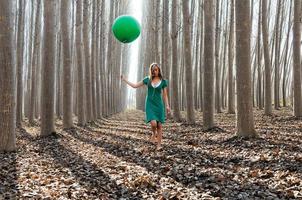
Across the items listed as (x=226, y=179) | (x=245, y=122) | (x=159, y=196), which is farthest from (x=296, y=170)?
(x=245, y=122)

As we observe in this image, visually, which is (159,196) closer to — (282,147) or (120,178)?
(120,178)

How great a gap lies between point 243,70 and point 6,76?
485 centimetres

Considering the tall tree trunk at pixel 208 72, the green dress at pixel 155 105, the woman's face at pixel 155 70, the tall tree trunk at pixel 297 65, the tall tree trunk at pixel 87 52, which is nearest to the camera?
the woman's face at pixel 155 70

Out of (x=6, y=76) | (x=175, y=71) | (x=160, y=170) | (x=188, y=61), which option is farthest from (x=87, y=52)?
(x=160, y=170)

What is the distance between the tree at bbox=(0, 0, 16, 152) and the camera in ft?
25.3

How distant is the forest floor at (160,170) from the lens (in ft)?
15.6

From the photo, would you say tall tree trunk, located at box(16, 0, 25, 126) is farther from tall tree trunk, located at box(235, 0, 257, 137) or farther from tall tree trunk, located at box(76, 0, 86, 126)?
tall tree trunk, located at box(235, 0, 257, 137)

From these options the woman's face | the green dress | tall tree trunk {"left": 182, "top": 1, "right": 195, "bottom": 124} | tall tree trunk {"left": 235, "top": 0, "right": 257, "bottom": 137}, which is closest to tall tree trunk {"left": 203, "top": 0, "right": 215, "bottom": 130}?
tall tree trunk {"left": 182, "top": 1, "right": 195, "bottom": 124}

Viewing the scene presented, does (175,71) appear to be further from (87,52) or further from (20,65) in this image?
(20,65)

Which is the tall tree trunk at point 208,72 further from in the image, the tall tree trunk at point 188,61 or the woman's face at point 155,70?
the woman's face at point 155,70

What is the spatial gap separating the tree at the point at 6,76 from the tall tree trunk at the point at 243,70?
465cm

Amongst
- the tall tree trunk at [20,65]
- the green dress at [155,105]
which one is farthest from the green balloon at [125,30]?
the tall tree trunk at [20,65]

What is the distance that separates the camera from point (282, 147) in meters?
7.63

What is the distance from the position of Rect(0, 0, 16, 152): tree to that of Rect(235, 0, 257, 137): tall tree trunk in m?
4.65
